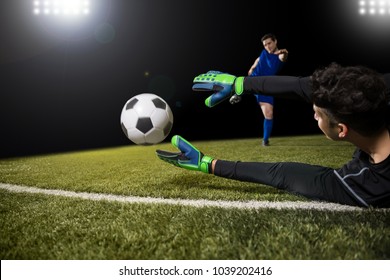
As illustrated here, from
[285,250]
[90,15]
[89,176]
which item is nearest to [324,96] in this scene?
[285,250]

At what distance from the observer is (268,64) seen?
6105 mm

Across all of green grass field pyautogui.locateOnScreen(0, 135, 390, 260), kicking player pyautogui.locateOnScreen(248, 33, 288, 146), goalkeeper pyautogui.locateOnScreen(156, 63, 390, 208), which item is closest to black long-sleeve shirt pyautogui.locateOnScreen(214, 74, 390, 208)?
goalkeeper pyautogui.locateOnScreen(156, 63, 390, 208)

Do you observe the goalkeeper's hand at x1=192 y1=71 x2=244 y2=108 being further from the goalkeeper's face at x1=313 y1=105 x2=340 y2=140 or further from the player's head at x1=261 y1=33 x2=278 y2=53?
the player's head at x1=261 y1=33 x2=278 y2=53

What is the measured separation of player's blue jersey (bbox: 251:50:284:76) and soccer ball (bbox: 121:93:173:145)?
3.36 metres

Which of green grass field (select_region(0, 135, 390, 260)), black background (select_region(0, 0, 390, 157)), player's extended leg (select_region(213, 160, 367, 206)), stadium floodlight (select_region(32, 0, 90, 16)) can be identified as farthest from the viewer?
black background (select_region(0, 0, 390, 157))

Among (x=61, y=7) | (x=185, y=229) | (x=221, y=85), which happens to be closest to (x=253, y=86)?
(x=221, y=85)

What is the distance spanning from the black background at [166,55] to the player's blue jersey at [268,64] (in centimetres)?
585

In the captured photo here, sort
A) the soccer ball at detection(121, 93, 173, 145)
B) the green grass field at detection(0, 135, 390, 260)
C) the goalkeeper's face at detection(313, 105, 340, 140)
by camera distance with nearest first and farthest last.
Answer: the green grass field at detection(0, 135, 390, 260) < the goalkeeper's face at detection(313, 105, 340, 140) < the soccer ball at detection(121, 93, 173, 145)

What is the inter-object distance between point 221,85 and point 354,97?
3.24 ft

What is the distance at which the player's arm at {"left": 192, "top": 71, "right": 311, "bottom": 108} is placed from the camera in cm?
190

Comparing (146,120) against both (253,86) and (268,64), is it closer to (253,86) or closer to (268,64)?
(253,86)

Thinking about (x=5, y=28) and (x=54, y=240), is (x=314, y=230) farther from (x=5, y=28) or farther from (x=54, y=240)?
(x=5, y=28)

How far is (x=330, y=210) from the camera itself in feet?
5.96

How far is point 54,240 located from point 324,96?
5.00 feet
